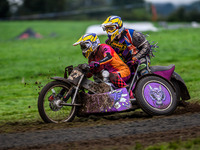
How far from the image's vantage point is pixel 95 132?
6.40 m

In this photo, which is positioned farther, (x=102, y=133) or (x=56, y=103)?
(x=56, y=103)

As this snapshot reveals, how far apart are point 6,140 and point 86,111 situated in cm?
214

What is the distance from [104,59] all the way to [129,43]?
89 cm

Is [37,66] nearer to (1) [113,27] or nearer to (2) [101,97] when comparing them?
(1) [113,27]

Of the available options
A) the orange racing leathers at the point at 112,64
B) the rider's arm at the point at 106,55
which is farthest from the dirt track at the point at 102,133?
the rider's arm at the point at 106,55

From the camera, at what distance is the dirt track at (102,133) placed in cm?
575

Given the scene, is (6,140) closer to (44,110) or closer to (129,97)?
(44,110)

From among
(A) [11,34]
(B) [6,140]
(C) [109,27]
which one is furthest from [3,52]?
(B) [6,140]

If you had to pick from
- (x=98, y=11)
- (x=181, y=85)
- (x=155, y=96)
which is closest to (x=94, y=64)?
(x=155, y=96)

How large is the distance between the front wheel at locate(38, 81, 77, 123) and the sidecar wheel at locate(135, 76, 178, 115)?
145 cm

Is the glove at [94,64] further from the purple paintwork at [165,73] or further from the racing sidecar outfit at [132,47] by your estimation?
the purple paintwork at [165,73]

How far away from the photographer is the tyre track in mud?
236 inches

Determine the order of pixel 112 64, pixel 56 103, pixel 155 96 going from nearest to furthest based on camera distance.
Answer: pixel 56 103 → pixel 155 96 → pixel 112 64

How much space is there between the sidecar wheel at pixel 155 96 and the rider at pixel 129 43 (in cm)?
39
